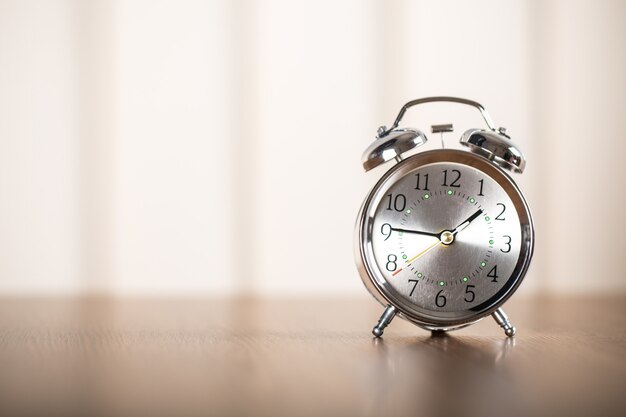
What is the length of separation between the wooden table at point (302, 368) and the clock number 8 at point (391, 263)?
11cm

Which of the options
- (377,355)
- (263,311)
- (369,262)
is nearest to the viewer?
(377,355)

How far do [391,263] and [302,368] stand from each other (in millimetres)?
451

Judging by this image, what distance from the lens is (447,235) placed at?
1.27 m

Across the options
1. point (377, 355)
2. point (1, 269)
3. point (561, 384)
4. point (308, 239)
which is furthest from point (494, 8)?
point (561, 384)

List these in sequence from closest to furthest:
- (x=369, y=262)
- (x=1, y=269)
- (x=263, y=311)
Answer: (x=369, y=262), (x=263, y=311), (x=1, y=269)

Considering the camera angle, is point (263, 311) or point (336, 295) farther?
point (336, 295)

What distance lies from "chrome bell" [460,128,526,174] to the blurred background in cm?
175

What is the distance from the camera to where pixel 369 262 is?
129 cm

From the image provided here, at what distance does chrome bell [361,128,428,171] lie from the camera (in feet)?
4.28

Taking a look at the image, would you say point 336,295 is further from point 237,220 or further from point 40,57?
point 40,57

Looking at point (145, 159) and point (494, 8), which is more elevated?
point (494, 8)

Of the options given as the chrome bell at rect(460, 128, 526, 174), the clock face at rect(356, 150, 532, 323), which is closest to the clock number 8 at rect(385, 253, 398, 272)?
the clock face at rect(356, 150, 532, 323)

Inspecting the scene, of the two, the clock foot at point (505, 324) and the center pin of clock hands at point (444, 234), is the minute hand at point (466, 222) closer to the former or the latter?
the center pin of clock hands at point (444, 234)

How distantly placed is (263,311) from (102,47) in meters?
1.60
